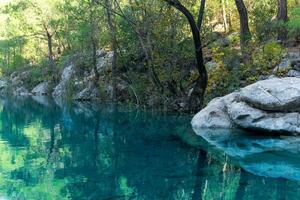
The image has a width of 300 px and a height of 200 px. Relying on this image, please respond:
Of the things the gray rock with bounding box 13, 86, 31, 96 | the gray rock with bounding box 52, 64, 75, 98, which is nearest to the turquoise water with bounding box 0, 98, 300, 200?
the gray rock with bounding box 52, 64, 75, 98

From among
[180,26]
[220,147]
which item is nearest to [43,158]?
[220,147]

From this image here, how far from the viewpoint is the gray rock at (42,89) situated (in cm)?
4680

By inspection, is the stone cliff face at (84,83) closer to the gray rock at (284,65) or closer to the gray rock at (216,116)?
the gray rock at (284,65)

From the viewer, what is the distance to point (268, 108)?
13547 millimetres

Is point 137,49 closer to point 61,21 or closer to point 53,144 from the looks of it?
point 53,144

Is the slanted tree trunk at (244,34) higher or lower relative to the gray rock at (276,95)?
higher

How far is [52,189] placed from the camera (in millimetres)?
8438

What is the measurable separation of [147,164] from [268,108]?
17.4ft

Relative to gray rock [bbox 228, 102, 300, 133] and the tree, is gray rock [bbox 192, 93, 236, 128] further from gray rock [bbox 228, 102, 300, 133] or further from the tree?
Answer: the tree

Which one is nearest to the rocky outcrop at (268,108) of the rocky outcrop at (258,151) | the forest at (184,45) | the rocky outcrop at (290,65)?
the rocky outcrop at (258,151)

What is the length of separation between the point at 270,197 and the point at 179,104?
514 inches

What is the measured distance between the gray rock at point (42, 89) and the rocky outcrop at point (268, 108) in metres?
34.8

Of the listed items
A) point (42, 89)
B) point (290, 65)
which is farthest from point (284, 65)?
point (42, 89)

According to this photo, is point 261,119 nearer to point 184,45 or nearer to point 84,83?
point 184,45
